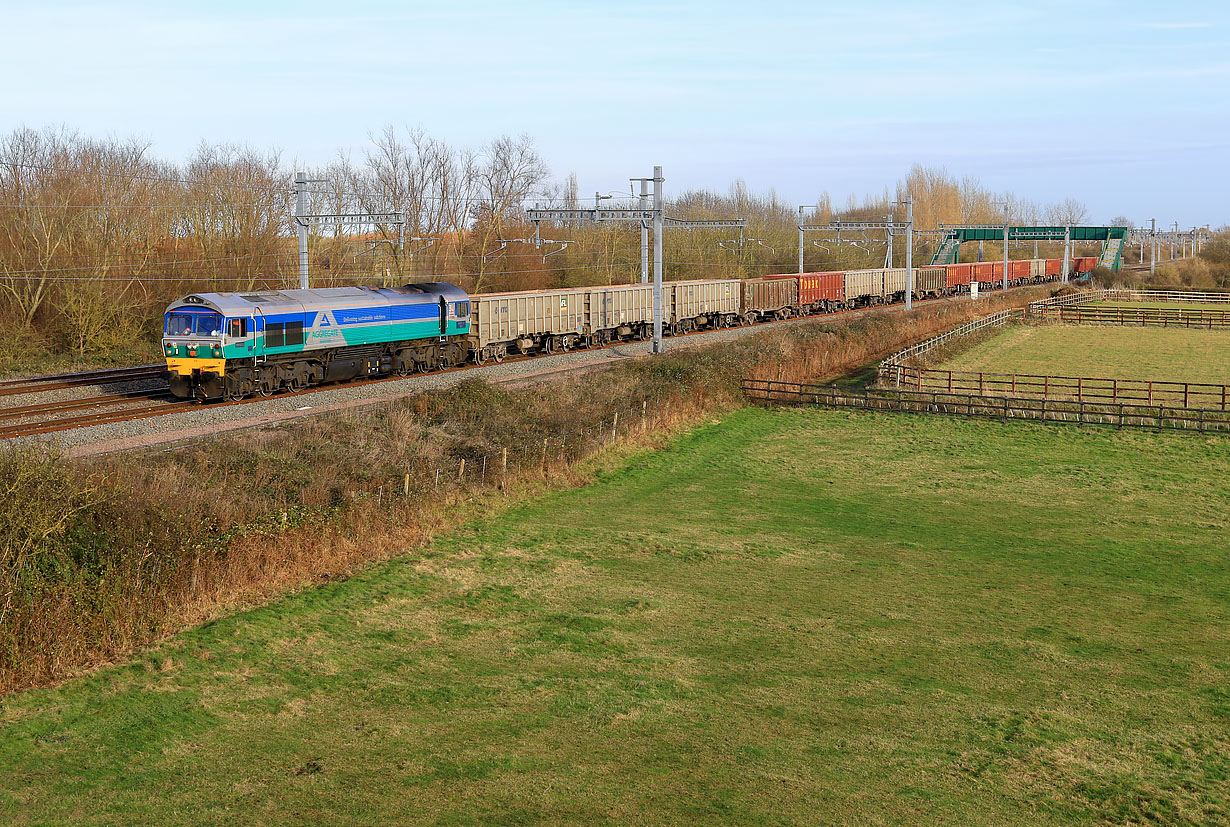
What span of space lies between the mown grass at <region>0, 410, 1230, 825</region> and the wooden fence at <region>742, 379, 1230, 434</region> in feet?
33.7

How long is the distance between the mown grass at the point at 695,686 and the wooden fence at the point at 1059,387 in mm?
15284

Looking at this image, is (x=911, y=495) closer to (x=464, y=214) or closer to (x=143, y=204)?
(x=143, y=204)

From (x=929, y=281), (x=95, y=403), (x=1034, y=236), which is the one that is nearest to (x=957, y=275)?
(x=929, y=281)

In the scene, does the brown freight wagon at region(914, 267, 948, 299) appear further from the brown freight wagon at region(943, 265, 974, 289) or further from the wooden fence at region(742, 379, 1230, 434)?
the wooden fence at region(742, 379, 1230, 434)

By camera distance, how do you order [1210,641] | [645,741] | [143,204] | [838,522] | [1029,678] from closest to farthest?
1. [645,741]
2. [1029,678]
3. [1210,641]
4. [838,522]
5. [143,204]

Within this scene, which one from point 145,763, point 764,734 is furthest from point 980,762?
point 145,763

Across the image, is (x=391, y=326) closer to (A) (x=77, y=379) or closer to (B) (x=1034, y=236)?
(A) (x=77, y=379)

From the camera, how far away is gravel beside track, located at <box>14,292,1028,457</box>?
24922 mm

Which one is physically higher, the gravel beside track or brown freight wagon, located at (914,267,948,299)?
brown freight wagon, located at (914,267,948,299)

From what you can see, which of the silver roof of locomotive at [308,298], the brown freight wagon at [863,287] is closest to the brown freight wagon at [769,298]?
the brown freight wagon at [863,287]

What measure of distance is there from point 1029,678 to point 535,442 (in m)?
15.0

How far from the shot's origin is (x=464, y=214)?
252ft

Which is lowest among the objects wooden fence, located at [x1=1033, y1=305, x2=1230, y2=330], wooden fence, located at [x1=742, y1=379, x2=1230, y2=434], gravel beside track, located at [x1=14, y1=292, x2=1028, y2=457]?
wooden fence, located at [x1=742, y1=379, x2=1230, y2=434]

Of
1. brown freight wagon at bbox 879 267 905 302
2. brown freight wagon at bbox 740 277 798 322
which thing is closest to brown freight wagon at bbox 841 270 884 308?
brown freight wagon at bbox 879 267 905 302
